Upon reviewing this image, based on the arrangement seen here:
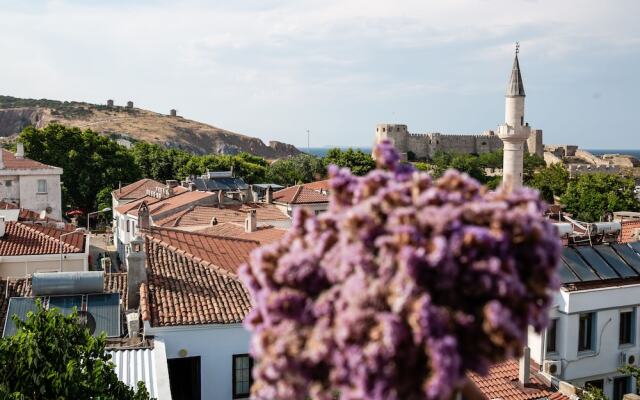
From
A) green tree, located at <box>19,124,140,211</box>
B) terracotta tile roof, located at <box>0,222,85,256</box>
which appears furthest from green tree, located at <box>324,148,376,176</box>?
terracotta tile roof, located at <box>0,222,85,256</box>

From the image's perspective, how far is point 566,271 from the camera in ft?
49.9

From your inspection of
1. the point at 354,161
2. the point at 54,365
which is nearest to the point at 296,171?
the point at 354,161

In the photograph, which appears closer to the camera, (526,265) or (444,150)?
(526,265)

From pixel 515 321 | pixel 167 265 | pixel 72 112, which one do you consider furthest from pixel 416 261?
pixel 72 112

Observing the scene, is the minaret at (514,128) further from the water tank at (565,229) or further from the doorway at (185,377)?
the doorway at (185,377)

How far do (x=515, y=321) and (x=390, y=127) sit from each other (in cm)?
11144

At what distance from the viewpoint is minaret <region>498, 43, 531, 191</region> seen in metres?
53.2

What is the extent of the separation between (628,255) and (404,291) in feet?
50.3

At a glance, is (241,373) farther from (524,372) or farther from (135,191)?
(135,191)

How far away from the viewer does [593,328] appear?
1482 centimetres

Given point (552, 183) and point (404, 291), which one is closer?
point (404, 291)

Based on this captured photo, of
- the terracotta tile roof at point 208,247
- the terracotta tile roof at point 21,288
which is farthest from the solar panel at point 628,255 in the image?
the terracotta tile roof at point 21,288

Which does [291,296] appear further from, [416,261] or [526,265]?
[526,265]

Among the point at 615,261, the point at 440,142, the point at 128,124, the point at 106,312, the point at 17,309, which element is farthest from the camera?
the point at 128,124
